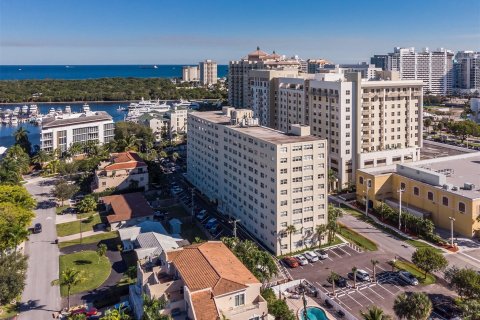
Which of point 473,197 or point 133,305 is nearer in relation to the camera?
point 133,305

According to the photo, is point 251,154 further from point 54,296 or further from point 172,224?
point 54,296

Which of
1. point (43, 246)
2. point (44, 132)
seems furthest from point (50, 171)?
point (43, 246)

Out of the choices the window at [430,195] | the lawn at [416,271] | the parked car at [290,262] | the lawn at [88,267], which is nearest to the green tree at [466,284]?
the lawn at [416,271]

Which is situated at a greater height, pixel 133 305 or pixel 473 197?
pixel 473 197

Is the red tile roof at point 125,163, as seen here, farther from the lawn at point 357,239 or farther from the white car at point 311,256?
the white car at point 311,256

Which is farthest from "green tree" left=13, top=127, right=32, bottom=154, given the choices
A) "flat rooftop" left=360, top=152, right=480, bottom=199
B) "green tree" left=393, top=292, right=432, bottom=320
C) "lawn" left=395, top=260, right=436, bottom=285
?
"green tree" left=393, top=292, right=432, bottom=320

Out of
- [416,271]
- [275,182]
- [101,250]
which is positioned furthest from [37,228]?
[416,271]
